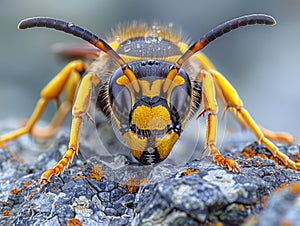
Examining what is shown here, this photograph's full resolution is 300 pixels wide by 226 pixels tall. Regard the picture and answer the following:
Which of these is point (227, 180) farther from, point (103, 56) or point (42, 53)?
point (42, 53)

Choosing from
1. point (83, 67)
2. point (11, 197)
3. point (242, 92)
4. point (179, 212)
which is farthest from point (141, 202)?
point (242, 92)

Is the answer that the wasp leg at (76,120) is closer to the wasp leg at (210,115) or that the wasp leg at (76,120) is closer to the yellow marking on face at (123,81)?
the yellow marking on face at (123,81)

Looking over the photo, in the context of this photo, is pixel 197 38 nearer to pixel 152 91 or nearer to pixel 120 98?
pixel 120 98

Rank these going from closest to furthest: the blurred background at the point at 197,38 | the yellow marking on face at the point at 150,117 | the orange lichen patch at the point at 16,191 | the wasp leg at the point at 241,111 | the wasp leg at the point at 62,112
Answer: the yellow marking on face at the point at 150,117 → the orange lichen patch at the point at 16,191 → the wasp leg at the point at 241,111 → the wasp leg at the point at 62,112 → the blurred background at the point at 197,38

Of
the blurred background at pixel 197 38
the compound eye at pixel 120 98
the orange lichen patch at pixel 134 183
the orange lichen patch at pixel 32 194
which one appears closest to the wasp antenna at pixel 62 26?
the compound eye at pixel 120 98

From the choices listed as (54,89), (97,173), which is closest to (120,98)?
(97,173)

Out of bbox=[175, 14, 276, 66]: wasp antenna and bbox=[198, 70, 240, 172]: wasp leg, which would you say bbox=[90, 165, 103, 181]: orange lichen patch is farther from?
bbox=[175, 14, 276, 66]: wasp antenna

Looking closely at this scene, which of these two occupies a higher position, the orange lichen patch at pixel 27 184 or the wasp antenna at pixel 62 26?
the wasp antenna at pixel 62 26

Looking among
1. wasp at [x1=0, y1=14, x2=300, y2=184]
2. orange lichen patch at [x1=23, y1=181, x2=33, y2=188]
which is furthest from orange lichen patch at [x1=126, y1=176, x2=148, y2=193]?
orange lichen patch at [x1=23, y1=181, x2=33, y2=188]
